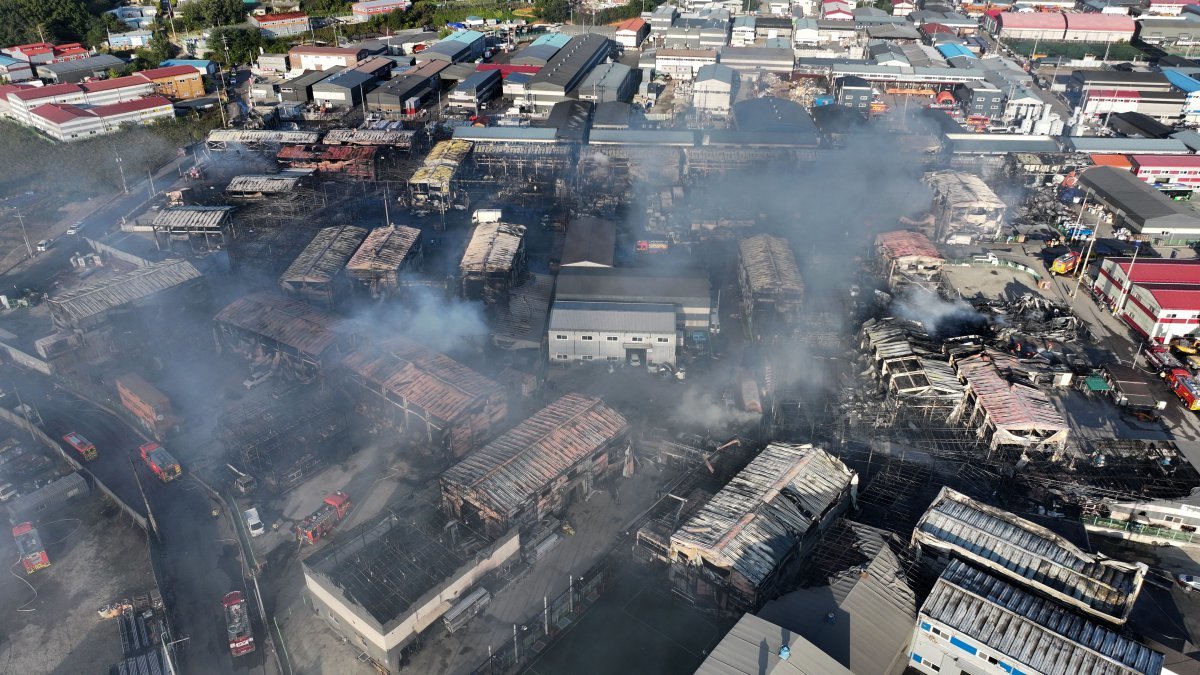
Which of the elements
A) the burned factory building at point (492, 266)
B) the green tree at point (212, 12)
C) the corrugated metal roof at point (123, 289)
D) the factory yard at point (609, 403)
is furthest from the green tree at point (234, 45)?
the burned factory building at point (492, 266)

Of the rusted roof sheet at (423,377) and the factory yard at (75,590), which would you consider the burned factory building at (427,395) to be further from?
the factory yard at (75,590)

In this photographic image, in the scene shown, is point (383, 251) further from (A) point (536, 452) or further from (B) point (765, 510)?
(B) point (765, 510)

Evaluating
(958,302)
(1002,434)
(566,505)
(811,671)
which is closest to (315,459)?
(566,505)

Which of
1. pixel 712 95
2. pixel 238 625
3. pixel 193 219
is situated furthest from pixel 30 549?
pixel 712 95

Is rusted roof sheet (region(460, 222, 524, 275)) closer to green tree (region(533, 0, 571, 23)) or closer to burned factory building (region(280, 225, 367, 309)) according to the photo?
burned factory building (region(280, 225, 367, 309))

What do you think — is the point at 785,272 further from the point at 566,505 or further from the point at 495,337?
the point at 566,505

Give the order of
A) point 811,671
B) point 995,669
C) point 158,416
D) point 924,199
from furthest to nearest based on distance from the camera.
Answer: point 924,199 → point 158,416 → point 995,669 → point 811,671

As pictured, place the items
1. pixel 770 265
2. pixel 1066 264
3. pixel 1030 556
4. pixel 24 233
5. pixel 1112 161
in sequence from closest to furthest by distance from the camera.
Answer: pixel 1030 556, pixel 770 265, pixel 1066 264, pixel 24 233, pixel 1112 161
